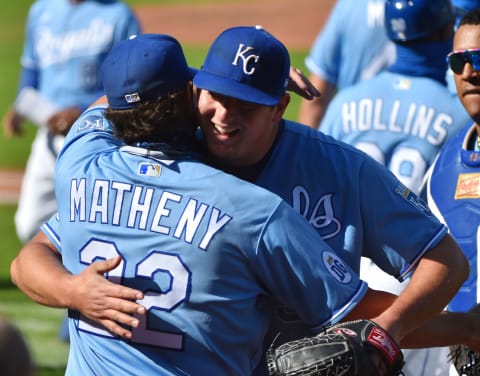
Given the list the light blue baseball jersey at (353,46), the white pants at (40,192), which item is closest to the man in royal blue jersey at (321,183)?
the light blue baseball jersey at (353,46)

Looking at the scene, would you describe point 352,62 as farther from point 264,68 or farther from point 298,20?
point 298,20

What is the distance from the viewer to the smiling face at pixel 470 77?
437 centimetres

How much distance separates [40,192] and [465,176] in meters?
4.55

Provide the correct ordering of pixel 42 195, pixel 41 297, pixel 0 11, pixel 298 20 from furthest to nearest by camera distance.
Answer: pixel 0 11 → pixel 298 20 → pixel 42 195 → pixel 41 297

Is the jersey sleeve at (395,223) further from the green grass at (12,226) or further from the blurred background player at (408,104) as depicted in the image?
the blurred background player at (408,104)

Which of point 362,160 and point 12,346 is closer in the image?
point 12,346

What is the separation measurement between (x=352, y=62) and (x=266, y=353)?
11.4 ft

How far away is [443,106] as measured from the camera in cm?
525

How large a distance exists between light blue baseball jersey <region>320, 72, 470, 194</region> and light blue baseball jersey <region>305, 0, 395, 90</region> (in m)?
1.19

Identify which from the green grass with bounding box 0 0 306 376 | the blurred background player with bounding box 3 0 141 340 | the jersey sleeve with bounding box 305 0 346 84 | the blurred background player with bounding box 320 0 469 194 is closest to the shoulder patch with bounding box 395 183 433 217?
the green grass with bounding box 0 0 306 376

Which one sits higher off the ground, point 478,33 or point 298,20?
point 478,33

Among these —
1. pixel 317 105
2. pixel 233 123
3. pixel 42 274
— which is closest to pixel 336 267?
pixel 233 123

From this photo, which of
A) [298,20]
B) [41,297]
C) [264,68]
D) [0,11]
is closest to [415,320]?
[264,68]

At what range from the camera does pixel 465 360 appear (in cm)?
411
